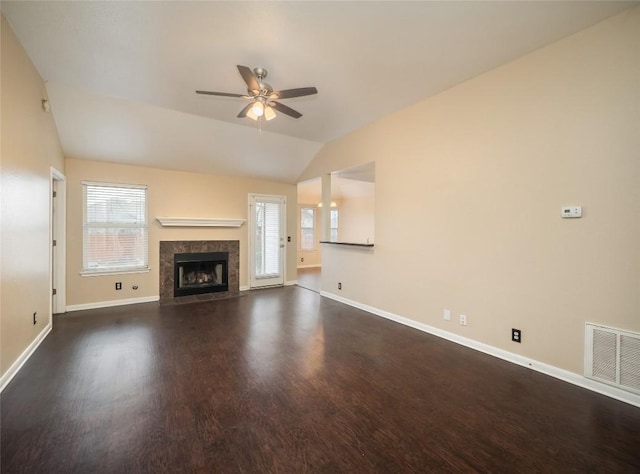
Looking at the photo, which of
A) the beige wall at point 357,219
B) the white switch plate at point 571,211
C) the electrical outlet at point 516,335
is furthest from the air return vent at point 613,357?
the beige wall at point 357,219

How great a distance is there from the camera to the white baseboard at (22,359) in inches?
91.4

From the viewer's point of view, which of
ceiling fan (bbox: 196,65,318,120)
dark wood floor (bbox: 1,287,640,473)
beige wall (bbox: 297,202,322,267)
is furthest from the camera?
beige wall (bbox: 297,202,322,267)

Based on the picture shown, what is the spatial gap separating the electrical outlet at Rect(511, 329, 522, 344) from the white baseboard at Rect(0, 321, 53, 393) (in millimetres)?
4523

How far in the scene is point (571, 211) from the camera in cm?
241

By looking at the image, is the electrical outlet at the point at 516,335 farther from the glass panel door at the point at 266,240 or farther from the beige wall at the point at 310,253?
the beige wall at the point at 310,253

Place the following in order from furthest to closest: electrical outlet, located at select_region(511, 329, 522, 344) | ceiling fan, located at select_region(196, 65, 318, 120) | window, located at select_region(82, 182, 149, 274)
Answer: window, located at select_region(82, 182, 149, 274)
electrical outlet, located at select_region(511, 329, 522, 344)
ceiling fan, located at select_region(196, 65, 318, 120)

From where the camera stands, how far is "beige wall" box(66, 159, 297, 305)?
4.59 m

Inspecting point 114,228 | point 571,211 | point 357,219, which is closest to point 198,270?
point 114,228

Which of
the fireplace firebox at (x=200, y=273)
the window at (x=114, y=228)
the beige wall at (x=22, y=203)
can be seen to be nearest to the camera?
the beige wall at (x=22, y=203)

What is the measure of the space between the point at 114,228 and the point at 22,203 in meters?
2.48

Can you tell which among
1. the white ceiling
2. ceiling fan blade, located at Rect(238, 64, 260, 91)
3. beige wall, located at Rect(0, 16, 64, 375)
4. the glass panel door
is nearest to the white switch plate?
the white ceiling

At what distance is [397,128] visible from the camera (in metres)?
3.99

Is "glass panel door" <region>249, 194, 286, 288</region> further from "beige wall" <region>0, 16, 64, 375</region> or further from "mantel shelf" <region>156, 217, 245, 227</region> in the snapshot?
"beige wall" <region>0, 16, 64, 375</region>

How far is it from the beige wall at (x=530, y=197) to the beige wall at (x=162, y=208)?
343 cm
